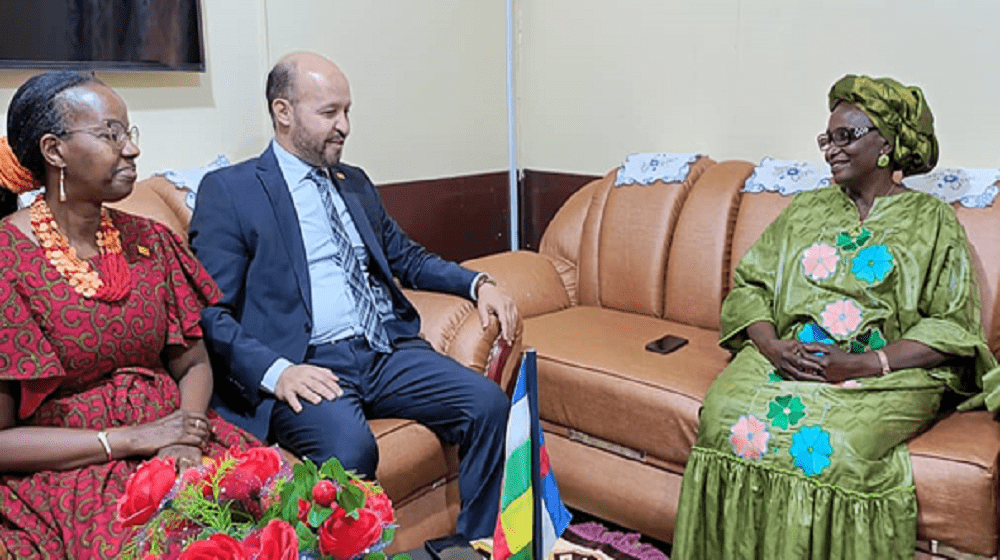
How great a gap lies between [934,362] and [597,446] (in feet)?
3.06

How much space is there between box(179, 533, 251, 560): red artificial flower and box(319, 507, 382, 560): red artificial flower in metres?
0.09

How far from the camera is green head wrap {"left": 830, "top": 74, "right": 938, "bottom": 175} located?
2.15 meters

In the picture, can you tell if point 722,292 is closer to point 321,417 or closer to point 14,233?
point 321,417

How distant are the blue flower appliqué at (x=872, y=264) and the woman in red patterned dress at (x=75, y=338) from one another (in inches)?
64.3

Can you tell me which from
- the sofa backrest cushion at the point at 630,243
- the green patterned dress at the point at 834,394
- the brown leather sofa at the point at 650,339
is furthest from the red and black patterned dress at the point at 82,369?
the sofa backrest cushion at the point at 630,243

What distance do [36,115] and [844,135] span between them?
1.89 metres

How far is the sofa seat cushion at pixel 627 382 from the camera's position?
226cm

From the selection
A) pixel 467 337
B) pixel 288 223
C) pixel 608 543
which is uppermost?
pixel 288 223

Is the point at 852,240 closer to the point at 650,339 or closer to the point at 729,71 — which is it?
the point at 650,339

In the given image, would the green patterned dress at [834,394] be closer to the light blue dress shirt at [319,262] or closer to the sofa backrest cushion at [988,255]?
the sofa backrest cushion at [988,255]

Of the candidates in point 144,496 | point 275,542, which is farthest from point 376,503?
point 144,496

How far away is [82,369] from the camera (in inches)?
63.8

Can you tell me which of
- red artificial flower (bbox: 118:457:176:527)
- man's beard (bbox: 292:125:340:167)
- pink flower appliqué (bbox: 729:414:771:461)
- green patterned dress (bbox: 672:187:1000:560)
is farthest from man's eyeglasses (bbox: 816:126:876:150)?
red artificial flower (bbox: 118:457:176:527)

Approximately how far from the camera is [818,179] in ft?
8.62
